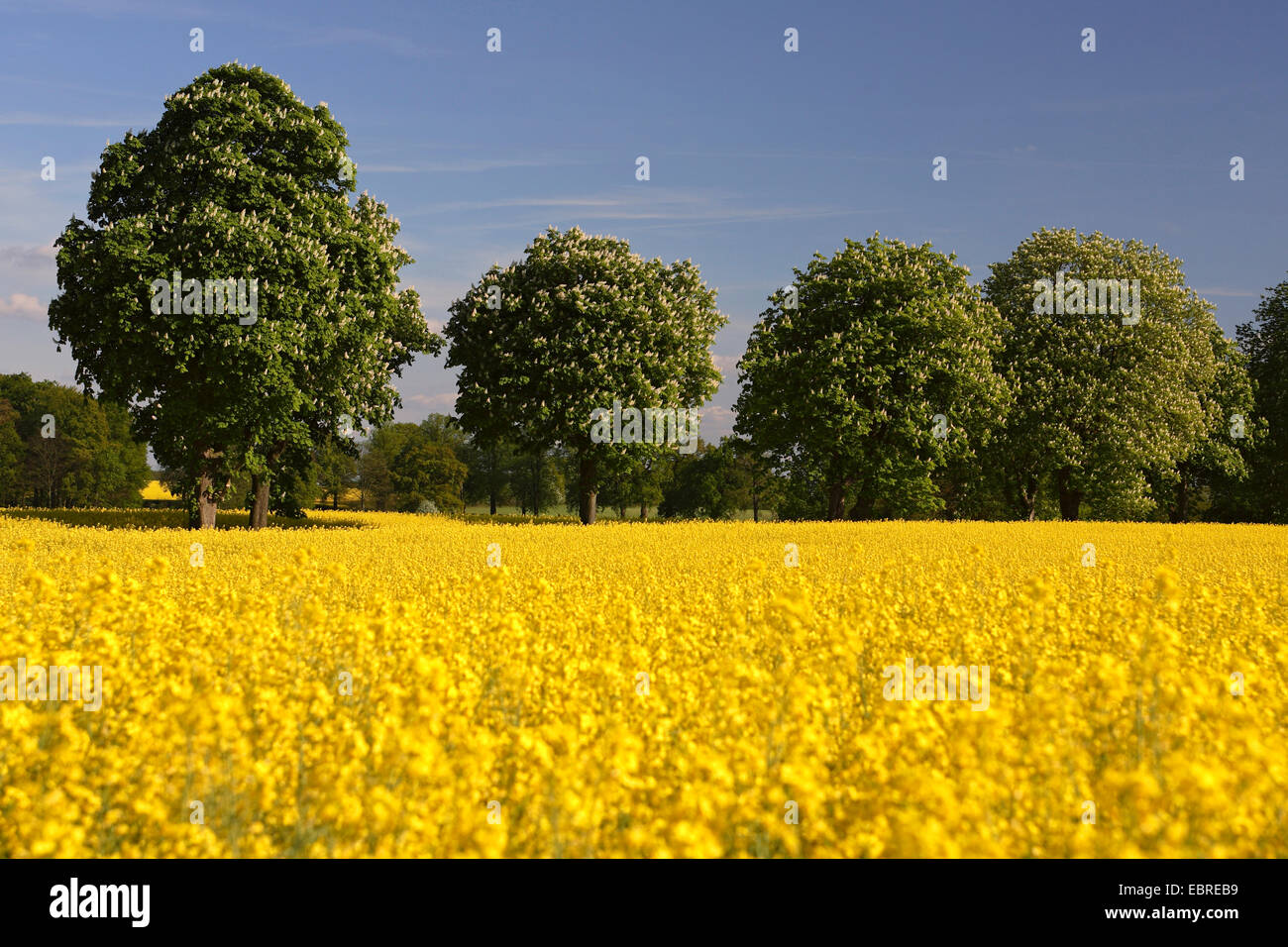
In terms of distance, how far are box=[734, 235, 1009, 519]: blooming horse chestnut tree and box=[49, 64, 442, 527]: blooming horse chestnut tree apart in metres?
19.4

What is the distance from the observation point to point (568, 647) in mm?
8891

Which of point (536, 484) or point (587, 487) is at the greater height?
point (536, 484)

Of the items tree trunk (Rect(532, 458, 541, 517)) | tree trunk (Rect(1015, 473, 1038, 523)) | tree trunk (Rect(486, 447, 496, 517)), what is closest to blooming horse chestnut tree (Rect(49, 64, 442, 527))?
tree trunk (Rect(1015, 473, 1038, 523))

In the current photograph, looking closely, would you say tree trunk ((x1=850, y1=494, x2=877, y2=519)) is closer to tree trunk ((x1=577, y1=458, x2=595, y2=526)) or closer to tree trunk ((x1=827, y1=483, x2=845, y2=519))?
tree trunk ((x1=827, y1=483, x2=845, y2=519))

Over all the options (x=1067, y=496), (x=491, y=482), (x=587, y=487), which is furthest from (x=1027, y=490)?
(x=491, y=482)

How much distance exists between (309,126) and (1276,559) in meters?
31.9

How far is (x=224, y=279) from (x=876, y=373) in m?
27.8

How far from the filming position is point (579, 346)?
36.5m

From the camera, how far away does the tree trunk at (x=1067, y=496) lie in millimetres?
46594

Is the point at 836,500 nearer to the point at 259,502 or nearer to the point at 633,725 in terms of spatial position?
the point at 259,502
